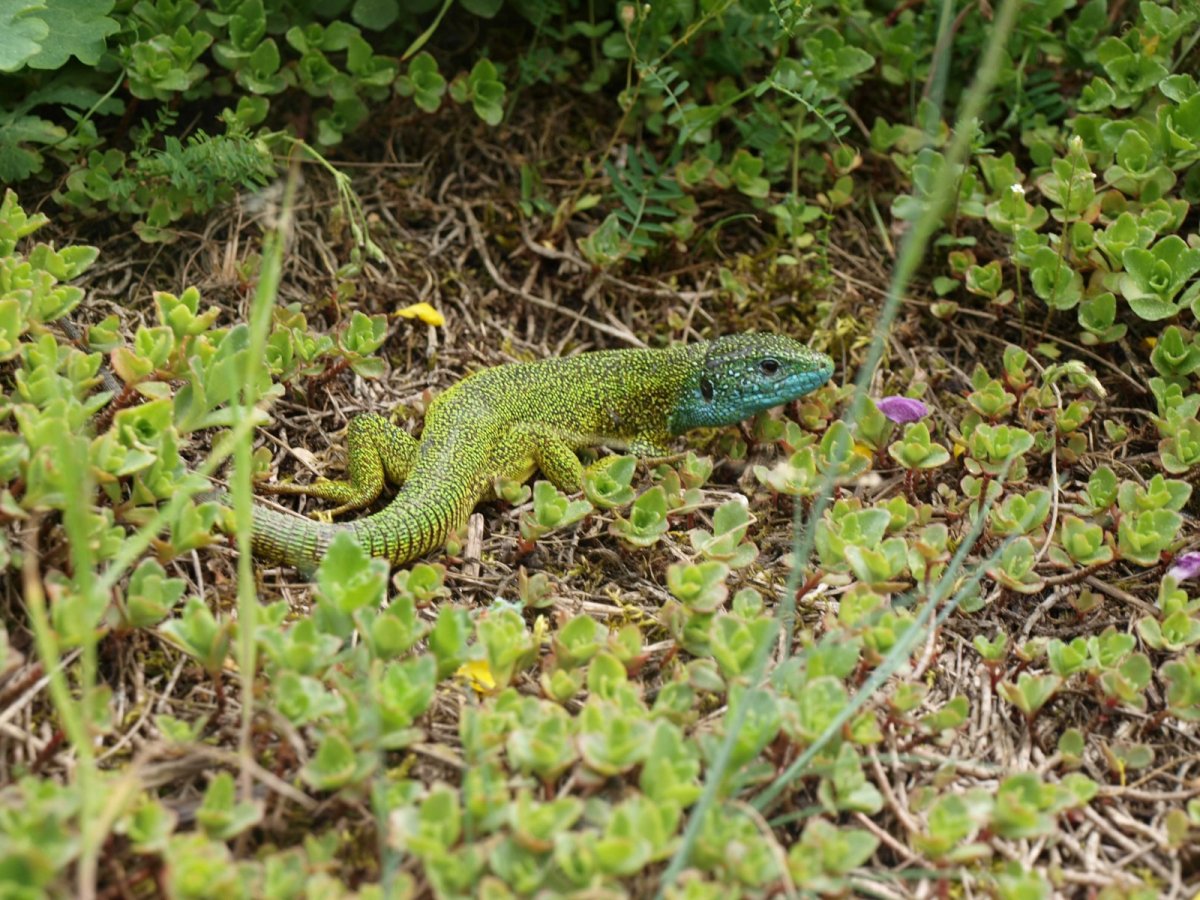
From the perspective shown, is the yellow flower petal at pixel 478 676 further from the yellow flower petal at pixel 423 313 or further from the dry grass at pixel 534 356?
the yellow flower petal at pixel 423 313

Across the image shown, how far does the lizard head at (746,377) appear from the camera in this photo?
5.00 m

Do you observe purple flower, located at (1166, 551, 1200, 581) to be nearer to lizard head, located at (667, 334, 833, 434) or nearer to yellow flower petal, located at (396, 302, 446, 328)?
lizard head, located at (667, 334, 833, 434)

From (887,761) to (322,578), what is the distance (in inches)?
63.7

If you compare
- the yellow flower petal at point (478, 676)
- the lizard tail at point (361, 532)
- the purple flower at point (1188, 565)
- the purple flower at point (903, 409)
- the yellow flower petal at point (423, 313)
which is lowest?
the yellow flower petal at point (478, 676)

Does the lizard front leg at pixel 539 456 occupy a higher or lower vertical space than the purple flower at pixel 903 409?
lower

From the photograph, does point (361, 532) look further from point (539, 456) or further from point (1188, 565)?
point (1188, 565)

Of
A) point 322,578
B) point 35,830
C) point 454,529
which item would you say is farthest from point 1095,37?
point 35,830

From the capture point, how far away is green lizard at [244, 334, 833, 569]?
13.9ft

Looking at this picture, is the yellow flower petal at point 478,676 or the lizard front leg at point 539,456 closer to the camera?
the yellow flower petal at point 478,676

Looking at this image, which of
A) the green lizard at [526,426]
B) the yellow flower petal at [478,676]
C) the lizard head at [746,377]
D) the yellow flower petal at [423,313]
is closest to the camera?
the yellow flower petal at [478,676]

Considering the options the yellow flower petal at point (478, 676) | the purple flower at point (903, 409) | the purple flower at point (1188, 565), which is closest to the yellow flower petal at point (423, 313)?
the purple flower at point (903, 409)

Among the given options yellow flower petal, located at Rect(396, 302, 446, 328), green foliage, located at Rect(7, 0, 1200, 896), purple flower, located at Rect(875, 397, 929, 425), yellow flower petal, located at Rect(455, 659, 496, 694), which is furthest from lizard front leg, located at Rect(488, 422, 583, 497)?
yellow flower petal, located at Rect(455, 659, 496, 694)

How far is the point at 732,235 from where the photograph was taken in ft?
18.9

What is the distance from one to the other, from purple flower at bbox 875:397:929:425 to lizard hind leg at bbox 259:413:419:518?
6.06 ft
